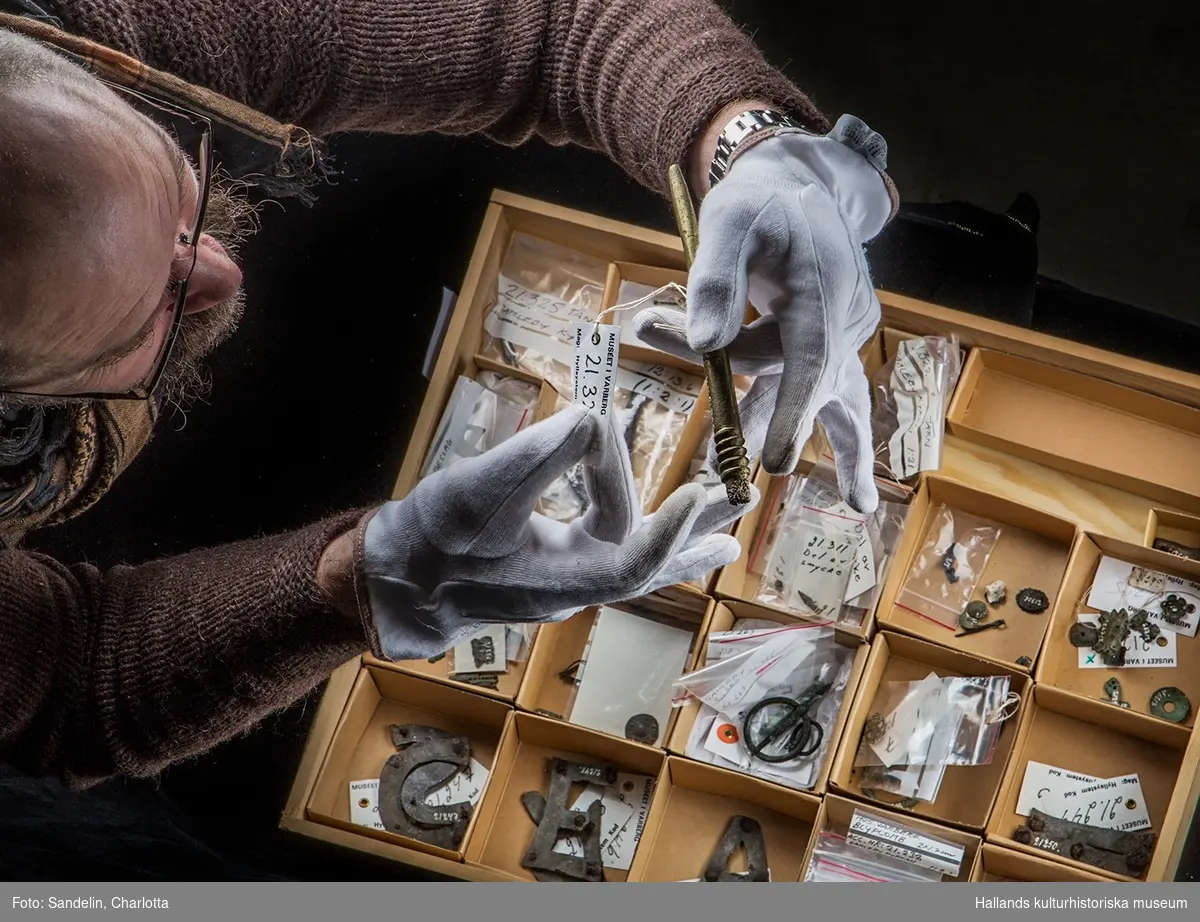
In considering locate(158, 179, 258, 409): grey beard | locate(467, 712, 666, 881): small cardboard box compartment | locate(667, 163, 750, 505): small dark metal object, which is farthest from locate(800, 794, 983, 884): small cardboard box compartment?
locate(158, 179, 258, 409): grey beard

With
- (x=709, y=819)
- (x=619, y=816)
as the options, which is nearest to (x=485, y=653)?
(x=619, y=816)

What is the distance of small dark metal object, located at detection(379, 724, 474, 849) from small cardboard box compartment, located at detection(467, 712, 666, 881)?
0.23 feet

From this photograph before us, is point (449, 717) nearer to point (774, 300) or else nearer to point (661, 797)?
point (661, 797)

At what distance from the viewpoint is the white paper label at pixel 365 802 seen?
2.18m

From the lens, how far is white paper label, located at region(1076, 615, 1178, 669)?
207cm

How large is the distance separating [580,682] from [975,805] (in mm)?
762

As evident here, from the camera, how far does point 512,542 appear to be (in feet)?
4.68

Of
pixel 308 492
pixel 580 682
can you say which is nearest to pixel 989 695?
pixel 580 682

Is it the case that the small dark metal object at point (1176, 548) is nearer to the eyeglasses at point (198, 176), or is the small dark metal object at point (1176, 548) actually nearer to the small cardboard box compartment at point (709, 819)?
the small cardboard box compartment at point (709, 819)

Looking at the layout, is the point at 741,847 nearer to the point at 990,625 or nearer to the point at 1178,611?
the point at 990,625

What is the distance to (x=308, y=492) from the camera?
244 cm

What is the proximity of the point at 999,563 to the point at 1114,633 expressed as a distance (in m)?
0.24

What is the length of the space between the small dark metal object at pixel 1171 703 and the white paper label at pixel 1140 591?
0.11m

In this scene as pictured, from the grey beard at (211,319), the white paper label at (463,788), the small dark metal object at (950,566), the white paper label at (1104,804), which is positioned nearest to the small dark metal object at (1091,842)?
the white paper label at (1104,804)
